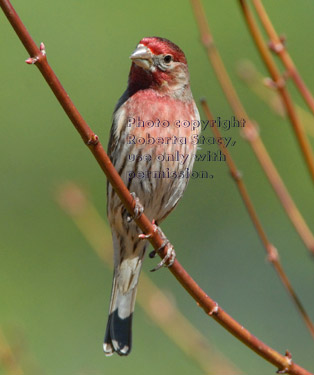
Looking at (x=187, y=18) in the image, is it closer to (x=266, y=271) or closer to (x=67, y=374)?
(x=266, y=271)

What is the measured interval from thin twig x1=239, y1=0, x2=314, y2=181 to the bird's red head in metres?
1.82

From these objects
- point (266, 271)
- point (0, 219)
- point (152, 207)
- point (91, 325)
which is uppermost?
point (152, 207)

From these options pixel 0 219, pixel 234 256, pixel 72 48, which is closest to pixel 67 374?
pixel 0 219

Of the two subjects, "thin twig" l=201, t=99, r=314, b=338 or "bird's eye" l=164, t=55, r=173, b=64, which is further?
"bird's eye" l=164, t=55, r=173, b=64

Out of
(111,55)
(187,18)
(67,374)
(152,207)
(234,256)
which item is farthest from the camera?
(234,256)

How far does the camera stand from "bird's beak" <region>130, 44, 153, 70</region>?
15.7 feet

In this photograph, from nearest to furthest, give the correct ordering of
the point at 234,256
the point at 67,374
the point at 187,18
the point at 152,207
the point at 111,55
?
1. the point at 152,207
2. the point at 67,374
3. the point at 111,55
4. the point at 187,18
5. the point at 234,256

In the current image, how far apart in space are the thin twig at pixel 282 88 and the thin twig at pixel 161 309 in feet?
4.47

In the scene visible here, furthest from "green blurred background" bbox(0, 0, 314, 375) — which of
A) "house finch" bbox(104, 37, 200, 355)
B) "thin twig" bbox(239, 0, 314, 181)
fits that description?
Answer: "thin twig" bbox(239, 0, 314, 181)

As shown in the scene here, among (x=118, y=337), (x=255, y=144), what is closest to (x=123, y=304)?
(x=118, y=337)

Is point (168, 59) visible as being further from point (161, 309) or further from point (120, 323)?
point (120, 323)

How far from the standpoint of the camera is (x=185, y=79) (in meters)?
5.19

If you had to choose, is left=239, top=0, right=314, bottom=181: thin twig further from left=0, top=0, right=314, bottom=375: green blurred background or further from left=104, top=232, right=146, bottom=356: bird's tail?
left=0, top=0, right=314, bottom=375: green blurred background

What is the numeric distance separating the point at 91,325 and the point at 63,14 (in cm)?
323
